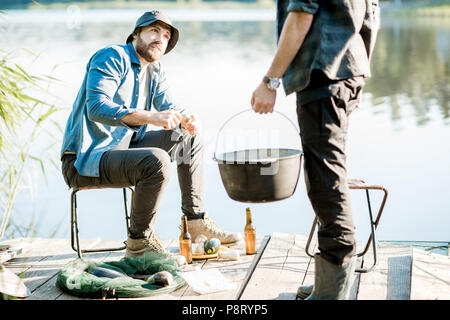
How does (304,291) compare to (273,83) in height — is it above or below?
below

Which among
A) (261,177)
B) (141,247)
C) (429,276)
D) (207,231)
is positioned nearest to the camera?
(261,177)

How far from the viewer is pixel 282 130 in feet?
26.1


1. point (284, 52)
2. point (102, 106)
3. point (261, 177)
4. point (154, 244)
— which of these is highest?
point (284, 52)

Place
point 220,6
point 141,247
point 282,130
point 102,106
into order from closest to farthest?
1. point 102,106
2. point 141,247
3. point 282,130
4. point 220,6

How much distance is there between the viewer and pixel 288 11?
2377mm

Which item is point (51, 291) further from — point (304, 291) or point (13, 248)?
point (304, 291)

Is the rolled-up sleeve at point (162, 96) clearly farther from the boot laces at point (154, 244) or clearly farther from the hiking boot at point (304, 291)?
the hiking boot at point (304, 291)

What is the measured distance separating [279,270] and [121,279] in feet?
2.53

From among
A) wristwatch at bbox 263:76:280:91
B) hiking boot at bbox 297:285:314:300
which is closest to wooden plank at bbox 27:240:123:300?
hiking boot at bbox 297:285:314:300

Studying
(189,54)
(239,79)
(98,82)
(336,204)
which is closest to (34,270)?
(98,82)

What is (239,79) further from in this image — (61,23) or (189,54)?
(61,23)

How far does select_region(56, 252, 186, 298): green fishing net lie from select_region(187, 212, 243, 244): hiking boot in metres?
0.41

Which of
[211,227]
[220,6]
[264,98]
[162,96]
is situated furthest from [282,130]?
[220,6]
